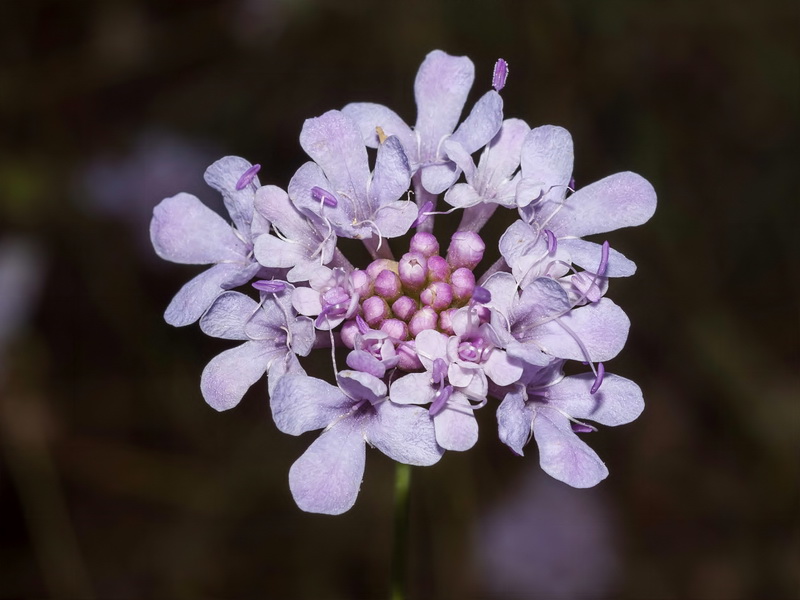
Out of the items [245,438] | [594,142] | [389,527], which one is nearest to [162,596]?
[245,438]

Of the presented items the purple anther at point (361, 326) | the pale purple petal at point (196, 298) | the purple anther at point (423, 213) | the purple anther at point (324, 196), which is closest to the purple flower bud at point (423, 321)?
the purple anther at point (361, 326)

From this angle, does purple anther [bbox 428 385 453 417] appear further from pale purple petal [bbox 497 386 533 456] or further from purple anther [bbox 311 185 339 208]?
purple anther [bbox 311 185 339 208]

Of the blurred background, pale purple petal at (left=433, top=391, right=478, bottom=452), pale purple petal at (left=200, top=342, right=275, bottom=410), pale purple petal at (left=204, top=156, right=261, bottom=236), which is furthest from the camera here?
the blurred background

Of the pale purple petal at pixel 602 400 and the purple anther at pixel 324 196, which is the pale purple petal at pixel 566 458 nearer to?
the pale purple petal at pixel 602 400

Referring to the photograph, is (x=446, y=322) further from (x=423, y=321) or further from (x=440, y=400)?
(x=440, y=400)

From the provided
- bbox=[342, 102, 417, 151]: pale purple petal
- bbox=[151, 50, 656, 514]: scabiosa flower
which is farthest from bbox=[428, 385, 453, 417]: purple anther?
bbox=[342, 102, 417, 151]: pale purple petal

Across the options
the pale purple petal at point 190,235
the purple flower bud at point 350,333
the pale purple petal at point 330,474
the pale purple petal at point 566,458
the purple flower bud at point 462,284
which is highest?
the pale purple petal at point 190,235
